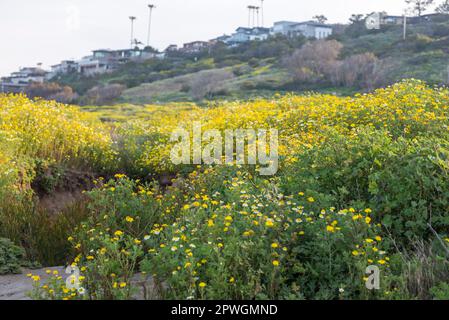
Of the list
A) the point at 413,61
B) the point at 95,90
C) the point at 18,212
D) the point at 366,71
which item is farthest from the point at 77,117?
the point at 95,90

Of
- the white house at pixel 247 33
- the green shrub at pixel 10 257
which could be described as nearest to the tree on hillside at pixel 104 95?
A: the green shrub at pixel 10 257

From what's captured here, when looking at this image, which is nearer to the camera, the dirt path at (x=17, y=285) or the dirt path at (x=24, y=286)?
the dirt path at (x=24, y=286)

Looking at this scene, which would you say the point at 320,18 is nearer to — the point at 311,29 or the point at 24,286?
the point at 311,29

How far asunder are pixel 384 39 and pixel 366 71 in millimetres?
12953

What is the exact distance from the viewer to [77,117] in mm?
10141

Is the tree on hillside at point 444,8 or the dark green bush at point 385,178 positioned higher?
the tree on hillside at point 444,8

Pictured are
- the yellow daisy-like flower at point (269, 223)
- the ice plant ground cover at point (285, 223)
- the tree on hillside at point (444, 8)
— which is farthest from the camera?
the tree on hillside at point (444, 8)

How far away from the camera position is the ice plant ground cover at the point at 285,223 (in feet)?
10.9

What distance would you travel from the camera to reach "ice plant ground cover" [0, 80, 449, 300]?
130 inches

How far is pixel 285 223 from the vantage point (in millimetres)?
3689

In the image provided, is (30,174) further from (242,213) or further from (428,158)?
(428,158)

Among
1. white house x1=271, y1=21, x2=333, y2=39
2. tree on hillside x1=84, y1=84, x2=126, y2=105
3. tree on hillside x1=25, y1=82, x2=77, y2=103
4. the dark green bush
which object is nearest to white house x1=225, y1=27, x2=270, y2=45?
white house x1=271, y1=21, x2=333, y2=39

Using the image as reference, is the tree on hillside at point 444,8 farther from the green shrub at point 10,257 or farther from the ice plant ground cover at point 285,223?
the green shrub at point 10,257

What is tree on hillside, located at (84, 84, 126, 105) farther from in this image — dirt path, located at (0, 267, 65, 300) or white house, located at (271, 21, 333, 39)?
white house, located at (271, 21, 333, 39)
